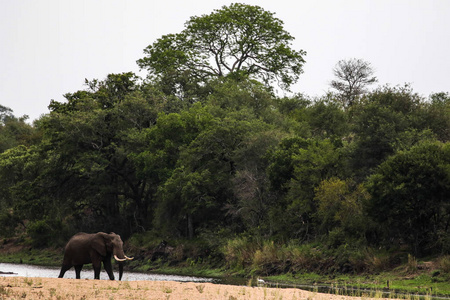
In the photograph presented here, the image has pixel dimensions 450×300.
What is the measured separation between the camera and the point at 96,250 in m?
A: 27.3

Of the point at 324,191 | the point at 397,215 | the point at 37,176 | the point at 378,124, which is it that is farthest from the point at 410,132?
the point at 37,176

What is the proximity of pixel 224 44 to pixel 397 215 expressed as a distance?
45405mm

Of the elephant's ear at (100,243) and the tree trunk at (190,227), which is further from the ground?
the tree trunk at (190,227)

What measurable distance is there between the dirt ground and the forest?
44.0 ft

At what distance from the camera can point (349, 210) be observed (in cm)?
3744

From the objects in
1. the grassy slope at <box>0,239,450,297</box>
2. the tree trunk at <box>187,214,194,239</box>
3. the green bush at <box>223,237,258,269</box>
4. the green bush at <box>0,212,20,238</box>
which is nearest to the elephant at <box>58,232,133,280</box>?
the grassy slope at <box>0,239,450,297</box>

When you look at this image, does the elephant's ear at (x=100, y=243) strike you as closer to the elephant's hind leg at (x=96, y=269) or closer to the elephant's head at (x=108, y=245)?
the elephant's head at (x=108, y=245)

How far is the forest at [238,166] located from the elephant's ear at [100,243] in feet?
44.9

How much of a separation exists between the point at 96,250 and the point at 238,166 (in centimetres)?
2156

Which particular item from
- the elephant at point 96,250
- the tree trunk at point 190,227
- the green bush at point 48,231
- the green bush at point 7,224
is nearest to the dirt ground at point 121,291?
the elephant at point 96,250

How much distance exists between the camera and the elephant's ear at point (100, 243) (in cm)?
2728

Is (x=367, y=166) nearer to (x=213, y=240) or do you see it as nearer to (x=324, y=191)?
(x=324, y=191)

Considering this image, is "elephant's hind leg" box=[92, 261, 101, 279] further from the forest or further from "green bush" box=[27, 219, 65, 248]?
"green bush" box=[27, 219, 65, 248]

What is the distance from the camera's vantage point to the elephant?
27.2 meters
